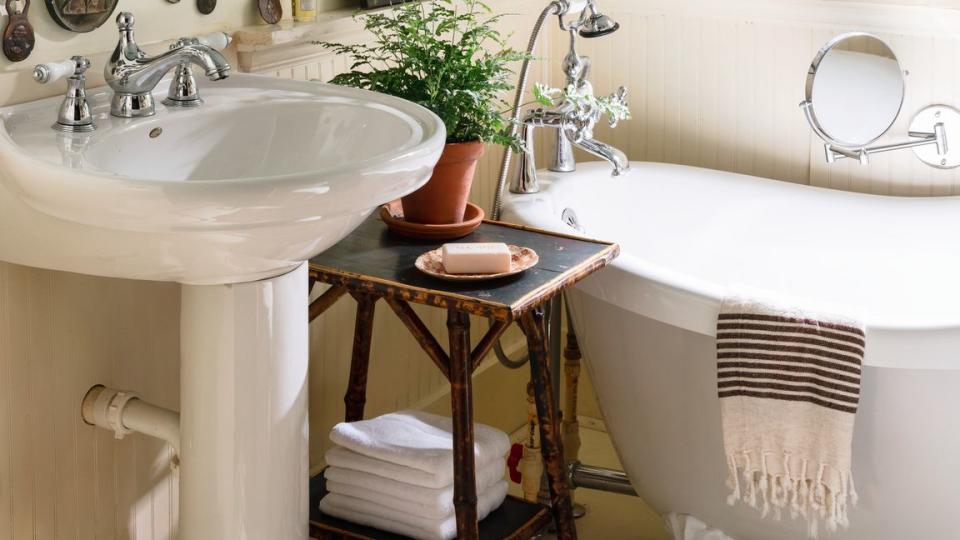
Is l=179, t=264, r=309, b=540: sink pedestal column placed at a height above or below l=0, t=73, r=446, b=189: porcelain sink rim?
below

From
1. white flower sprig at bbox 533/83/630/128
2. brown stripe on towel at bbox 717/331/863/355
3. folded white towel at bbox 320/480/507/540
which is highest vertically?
white flower sprig at bbox 533/83/630/128

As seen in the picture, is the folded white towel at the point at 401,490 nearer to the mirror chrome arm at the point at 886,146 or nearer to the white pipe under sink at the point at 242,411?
the white pipe under sink at the point at 242,411

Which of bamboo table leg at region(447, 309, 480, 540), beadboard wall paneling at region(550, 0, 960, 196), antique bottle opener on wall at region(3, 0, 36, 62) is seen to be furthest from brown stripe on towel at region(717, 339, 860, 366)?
antique bottle opener on wall at region(3, 0, 36, 62)

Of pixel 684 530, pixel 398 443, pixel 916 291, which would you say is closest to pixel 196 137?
pixel 398 443

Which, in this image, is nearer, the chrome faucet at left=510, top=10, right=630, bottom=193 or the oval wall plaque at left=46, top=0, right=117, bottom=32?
the oval wall plaque at left=46, top=0, right=117, bottom=32

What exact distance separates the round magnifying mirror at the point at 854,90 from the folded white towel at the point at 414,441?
1.10 m

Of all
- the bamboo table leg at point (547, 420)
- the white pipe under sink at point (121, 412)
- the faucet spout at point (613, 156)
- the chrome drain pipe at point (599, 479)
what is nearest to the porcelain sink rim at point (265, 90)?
the white pipe under sink at point (121, 412)

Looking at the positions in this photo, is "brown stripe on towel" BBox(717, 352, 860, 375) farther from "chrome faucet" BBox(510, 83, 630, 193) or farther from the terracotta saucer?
"chrome faucet" BBox(510, 83, 630, 193)

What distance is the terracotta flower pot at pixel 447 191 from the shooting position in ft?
6.49

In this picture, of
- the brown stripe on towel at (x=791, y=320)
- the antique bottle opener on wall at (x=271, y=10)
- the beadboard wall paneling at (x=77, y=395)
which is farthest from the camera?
the antique bottle opener on wall at (x=271, y=10)

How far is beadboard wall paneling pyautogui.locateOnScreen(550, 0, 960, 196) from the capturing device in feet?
8.51

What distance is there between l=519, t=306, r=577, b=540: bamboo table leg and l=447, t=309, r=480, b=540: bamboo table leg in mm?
234

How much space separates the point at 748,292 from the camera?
6.31 ft

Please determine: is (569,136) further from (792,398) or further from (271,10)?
(792,398)
